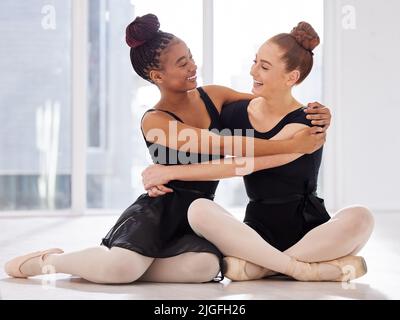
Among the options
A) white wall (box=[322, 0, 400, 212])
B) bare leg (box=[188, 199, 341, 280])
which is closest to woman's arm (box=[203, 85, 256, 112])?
bare leg (box=[188, 199, 341, 280])

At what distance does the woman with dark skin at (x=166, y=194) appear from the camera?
1.81 m

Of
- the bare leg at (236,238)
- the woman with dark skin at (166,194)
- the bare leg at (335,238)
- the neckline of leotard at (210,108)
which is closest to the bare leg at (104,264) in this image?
the woman with dark skin at (166,194)

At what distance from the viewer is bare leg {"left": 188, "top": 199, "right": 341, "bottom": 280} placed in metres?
1.79

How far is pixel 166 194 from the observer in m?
1.92

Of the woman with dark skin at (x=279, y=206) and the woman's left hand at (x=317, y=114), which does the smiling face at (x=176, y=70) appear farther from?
the woman's left hand at (x=317, y=114)

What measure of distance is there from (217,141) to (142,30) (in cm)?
34

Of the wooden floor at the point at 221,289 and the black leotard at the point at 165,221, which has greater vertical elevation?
→ the black leotard at the point at 165,221

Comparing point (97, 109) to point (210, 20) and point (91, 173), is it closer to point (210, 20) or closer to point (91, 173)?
point (91, 173)

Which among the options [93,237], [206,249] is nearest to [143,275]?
[206,249]

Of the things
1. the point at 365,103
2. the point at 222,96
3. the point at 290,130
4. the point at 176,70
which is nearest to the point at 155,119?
the point at 176,70

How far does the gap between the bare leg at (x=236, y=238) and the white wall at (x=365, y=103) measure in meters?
3.01

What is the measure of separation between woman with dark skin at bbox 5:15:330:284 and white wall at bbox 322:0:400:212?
2.90m

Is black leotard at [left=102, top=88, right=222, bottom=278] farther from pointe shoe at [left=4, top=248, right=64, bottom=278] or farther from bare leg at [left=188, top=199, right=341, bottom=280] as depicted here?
pointe shoe at [left=4, top=248, right=64, bottom=278]

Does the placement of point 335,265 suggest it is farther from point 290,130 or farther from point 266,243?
point 290,130
